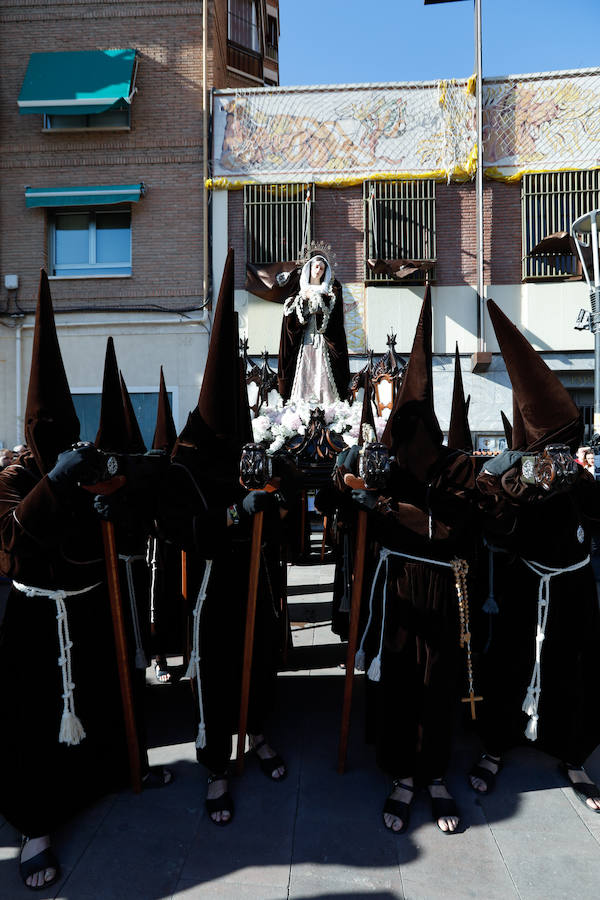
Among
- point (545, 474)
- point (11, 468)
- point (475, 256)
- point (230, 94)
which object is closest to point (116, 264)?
point (230, 94)

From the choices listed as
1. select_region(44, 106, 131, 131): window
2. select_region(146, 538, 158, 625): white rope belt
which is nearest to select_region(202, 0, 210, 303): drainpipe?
select_region(44, 106, 131, 131): window

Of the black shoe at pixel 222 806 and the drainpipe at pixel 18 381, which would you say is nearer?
the black shoe at pixel 222 806

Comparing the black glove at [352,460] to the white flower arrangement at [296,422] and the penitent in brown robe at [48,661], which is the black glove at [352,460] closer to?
the penitent in brown robe at [48,661]

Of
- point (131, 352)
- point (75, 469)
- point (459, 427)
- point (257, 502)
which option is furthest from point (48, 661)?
point (131, 352)

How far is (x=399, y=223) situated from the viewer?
12.3m

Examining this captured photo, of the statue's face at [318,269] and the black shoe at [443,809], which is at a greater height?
the statue's face at [318,269]

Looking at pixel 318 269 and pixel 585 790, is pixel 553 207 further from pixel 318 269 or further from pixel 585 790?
pixel 585 790

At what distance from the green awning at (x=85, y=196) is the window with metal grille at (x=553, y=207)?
27.1ft

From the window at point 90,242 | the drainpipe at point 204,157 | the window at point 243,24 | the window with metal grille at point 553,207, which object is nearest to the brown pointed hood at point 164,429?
the drainpipe at point 204,157

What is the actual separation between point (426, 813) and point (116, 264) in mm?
12598

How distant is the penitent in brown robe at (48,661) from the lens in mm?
2463

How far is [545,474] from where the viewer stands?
2672mm

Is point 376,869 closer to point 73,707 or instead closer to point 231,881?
point 231,881

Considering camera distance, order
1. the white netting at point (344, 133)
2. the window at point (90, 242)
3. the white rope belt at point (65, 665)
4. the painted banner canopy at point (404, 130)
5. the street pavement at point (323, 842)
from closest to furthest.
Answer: the street pavement at point (323, 842) < the white rope belt at point (65, 665) < the painted banner canopy at point (404, 130) < the white netting at point (344, 133) < the window at point (90, 242)
